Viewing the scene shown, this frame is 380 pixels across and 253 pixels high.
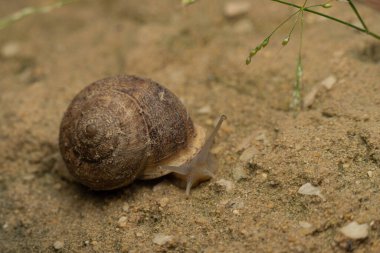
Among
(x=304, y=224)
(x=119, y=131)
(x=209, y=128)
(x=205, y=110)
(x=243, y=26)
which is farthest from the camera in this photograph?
(x=243, y=26)

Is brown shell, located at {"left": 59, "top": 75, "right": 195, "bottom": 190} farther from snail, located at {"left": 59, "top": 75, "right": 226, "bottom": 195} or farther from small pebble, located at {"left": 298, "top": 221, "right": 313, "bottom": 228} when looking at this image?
small pebble, located at {"left": 298, "top": 221, "right": 313, "bottom": 228}

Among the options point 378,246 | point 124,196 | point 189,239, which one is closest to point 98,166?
point 124,196

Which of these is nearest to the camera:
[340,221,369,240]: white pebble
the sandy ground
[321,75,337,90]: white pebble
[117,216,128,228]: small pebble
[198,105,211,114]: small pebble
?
[340,221,369,240]: white pebble

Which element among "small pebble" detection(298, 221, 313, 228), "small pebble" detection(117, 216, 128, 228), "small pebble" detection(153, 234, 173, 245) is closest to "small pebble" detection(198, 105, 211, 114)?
"small pebble" detection(117, 216, 128, 228)

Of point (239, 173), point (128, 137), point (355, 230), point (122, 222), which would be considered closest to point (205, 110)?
point (239, 173)

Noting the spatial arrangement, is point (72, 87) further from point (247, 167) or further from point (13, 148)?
point (247, 167)

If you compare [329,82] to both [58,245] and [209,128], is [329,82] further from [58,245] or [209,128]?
[58,245]
